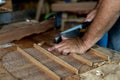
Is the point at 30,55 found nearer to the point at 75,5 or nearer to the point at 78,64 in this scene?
the point at 78,64

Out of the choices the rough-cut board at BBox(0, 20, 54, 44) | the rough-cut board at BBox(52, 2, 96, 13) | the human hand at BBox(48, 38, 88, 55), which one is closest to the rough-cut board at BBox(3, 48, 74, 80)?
the human hand at BBox(48, 38, 88, 55)

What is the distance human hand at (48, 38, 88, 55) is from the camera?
1.02 metres

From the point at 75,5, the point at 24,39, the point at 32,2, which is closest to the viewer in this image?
the point at 24,39

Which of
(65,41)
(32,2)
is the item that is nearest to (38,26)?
(65,41)

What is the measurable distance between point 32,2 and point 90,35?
122 cm

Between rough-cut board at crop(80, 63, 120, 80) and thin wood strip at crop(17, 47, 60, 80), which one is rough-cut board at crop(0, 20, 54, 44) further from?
rough-cut board at crop(80, 63, 120, 80)

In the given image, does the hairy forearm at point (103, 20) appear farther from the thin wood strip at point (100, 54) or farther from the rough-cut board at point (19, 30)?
the rough-cut board at point (19, 30)

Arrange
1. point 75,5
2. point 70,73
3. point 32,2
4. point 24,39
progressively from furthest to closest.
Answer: point 32,2 < point 75,5 < point 24,39 < point 70,73

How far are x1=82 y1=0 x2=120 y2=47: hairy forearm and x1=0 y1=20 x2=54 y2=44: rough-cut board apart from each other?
45cm

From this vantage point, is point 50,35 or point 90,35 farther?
point 50,35

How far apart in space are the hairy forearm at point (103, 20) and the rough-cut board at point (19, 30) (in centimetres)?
45

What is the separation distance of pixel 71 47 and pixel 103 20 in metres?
0.23

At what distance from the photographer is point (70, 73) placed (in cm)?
84

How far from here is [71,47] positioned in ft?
3.37
